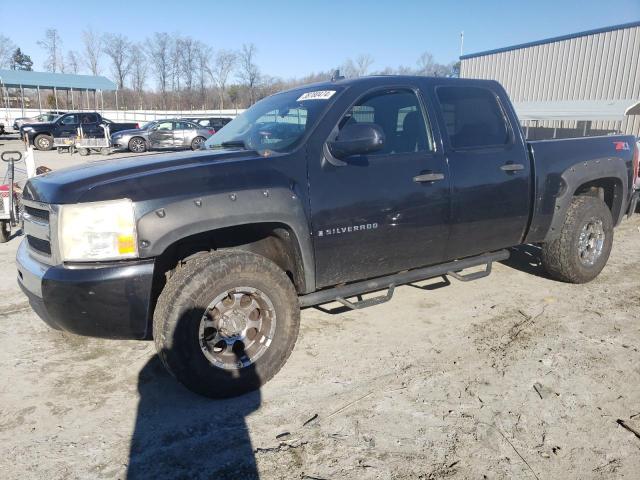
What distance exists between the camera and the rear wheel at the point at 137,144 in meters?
21.8

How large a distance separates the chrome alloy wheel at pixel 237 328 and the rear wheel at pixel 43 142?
26.2 meters

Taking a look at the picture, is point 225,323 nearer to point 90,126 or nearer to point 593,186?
point 593,186

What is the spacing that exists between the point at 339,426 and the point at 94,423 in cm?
140

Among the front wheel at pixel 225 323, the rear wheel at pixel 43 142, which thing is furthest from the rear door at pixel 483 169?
the rear wheel at pixel 43 142

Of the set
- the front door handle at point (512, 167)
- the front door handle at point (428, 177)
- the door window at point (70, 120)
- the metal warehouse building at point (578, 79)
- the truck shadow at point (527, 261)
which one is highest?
the metal warehouse building at point (578, 79)

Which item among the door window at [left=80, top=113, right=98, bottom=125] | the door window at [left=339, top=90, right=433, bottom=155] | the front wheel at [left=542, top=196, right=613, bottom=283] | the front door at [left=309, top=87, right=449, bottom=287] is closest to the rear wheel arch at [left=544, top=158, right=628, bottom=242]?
the front wheel at [left=542, top=196, right=613, bottom=283]

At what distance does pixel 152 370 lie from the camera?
338 centimetres

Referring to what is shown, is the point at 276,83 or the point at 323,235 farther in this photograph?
the point at 276,83

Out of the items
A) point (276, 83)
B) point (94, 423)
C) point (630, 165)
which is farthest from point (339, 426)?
point (276, 83)

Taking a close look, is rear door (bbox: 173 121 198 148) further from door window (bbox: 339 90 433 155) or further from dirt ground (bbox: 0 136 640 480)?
door window (bbox: 339 90 433 155)

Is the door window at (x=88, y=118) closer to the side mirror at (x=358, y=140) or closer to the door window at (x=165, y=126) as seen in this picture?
the door window at (x=165, y=126)

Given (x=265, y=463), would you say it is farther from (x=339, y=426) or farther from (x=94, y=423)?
(x=94, y=423)

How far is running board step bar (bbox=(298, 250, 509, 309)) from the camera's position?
3383 millimetres

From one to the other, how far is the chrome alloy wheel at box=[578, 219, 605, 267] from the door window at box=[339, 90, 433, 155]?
226 centimetres
